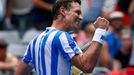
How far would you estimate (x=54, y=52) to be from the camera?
4.77m

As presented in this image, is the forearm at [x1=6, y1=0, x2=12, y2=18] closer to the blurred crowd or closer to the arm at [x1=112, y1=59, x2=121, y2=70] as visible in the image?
the blurred crowd

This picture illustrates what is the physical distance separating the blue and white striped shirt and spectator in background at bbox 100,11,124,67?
13.9ft

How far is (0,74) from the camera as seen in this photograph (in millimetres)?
8844

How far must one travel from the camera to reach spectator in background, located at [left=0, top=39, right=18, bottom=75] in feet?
29.7

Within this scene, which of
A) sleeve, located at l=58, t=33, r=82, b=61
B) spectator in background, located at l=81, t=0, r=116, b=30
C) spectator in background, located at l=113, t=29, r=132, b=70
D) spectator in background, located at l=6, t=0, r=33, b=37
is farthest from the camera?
spectator in background, located at l=6, t=0, r=33, b=37

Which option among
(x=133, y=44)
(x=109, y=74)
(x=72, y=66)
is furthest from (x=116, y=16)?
(x=72, y=66)

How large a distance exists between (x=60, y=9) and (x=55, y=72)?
54 cm

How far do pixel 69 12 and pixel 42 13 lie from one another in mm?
5505

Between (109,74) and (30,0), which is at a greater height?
(30,0)

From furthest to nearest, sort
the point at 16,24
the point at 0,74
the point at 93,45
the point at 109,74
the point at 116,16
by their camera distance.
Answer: the point at 16,24
the point at 116,16
the point at 0,74
the point at 109,74
the point at 93,45

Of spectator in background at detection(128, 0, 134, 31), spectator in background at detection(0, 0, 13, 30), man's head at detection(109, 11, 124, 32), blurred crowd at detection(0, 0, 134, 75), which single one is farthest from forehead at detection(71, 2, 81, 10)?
spectator in background at detection(0, 0, 13, 30)

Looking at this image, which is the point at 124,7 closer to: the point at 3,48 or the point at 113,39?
the point at 113,39

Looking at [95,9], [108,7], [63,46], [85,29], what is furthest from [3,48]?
[63,46]

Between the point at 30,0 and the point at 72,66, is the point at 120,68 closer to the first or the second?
the point at 30,0
